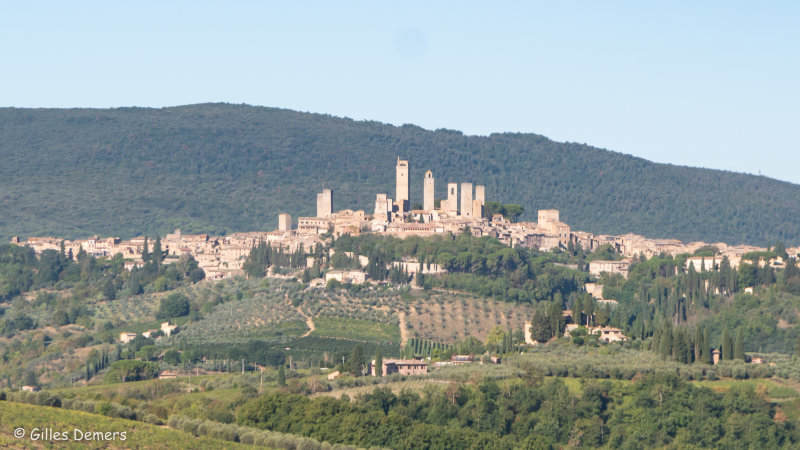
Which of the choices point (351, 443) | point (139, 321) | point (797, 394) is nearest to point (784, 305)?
point (797, 394)

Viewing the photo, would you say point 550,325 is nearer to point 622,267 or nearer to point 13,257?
point 622,267

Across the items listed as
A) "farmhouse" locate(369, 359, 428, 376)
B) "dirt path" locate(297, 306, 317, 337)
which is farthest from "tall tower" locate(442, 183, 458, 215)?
"farmhouse" locate(369, 359, 428, 376)

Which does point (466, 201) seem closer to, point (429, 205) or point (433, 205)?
point (433, 205)

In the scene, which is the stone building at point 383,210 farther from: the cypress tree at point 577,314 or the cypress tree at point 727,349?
the cypress tree at point 727,349

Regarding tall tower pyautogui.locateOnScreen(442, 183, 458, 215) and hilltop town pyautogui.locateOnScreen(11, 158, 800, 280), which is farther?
tall tower pyautogui.locateOnScreen(442, 183, 458, 215)

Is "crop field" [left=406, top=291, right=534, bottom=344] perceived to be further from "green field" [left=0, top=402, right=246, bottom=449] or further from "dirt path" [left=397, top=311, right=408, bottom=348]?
"green field" [left=0, top=402, right=246, bottom=449]

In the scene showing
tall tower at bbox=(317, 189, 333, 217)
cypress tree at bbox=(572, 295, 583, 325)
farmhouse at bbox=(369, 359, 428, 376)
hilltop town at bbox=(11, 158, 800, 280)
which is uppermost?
tall tower at bbox=(317, 189, 333, 217)

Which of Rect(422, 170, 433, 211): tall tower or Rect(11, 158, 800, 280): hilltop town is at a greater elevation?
Rect(422, 170, 433, 211): tall tower
